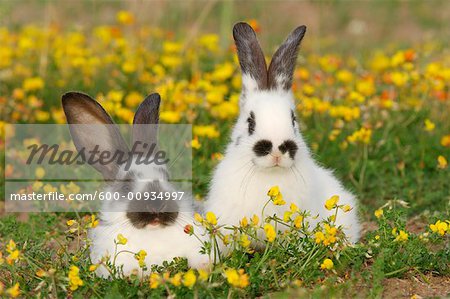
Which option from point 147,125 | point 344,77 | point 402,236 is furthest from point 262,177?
point 344,77

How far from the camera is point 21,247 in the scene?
17.1ft

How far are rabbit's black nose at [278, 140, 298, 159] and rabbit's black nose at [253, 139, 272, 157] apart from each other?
0.22 ft

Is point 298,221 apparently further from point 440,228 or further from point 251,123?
point 251,123

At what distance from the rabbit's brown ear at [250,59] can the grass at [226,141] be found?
0.90m

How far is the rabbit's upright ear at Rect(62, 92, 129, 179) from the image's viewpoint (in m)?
5.63

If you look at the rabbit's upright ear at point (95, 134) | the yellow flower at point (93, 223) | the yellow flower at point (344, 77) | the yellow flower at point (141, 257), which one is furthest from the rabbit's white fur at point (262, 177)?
the yellow flower at point (344, 77)

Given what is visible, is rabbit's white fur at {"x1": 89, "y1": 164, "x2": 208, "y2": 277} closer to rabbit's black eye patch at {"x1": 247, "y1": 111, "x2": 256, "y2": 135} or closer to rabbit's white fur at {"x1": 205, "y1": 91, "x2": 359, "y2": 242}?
rabbit's white fur at {"x1": 205, "y1": 91, "x2": 359, "y2": 242}

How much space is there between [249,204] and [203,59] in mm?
4477

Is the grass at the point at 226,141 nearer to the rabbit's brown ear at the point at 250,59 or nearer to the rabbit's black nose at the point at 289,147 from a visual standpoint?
the rabbit's black nose at the point at 289,147

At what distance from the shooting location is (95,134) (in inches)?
225

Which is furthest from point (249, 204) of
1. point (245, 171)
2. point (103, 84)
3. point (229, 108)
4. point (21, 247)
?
point (103, 84)

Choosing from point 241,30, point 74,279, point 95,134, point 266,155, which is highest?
point 241,30

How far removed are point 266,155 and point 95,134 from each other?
1251 millimetres

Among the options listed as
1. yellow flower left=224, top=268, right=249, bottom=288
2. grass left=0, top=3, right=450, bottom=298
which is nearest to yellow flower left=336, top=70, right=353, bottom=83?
grass left=0, top=3, right=450, bottom=298
